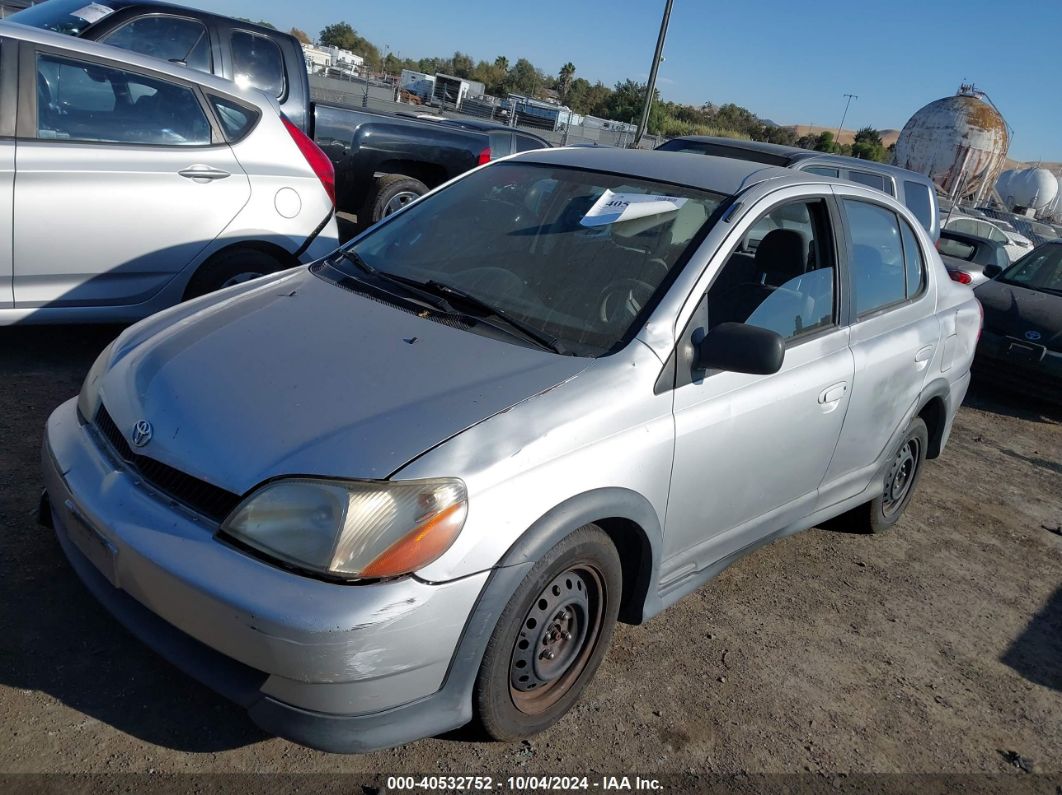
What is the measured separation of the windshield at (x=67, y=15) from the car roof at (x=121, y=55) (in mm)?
1928

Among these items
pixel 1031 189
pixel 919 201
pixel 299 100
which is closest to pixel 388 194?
pixel 299 100

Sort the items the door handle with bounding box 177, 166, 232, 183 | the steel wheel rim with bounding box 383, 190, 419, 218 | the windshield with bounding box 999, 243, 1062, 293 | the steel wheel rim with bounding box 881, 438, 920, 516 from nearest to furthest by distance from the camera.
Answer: the steel wheel rim with bounding box 881, 438, 920, 516 → the door handle with bounding box 177, 166, 232, 183 → the steel wheel rim with bounding box 383, 190, 419, 218 → the windshield with bounding box 999, 243, 1062, 293

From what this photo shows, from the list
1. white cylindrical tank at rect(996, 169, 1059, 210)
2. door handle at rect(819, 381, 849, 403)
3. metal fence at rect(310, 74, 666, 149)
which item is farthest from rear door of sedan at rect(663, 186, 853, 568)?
white cylindrical tank at rect(996, 169, 1059, 210)

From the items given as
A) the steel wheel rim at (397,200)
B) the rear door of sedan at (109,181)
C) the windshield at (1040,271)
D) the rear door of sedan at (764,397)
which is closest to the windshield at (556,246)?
the rear door of sedan at (764,397)

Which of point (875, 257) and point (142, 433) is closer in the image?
point (142, 433)

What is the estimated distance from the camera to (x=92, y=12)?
688cm

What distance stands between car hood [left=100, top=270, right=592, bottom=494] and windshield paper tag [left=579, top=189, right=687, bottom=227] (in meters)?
0.75

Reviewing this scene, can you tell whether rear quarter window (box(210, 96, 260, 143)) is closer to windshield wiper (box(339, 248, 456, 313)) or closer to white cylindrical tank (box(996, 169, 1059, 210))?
windshield wiper (box(339, 248, 456, 313))

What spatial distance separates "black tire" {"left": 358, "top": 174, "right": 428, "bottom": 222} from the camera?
328 inches

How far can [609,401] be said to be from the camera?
8.89ft

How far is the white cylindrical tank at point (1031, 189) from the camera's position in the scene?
40.1m

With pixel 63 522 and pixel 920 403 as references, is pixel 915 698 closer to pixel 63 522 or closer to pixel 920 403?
pixel 920 403

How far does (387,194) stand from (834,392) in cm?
577

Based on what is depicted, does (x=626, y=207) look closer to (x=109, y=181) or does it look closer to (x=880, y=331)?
(x=880, y=331)
